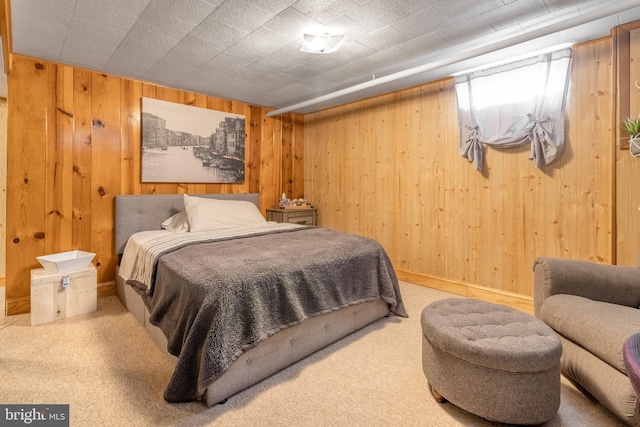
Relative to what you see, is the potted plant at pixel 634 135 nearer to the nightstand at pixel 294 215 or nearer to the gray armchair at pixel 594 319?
the gray armchair at pixel 594 319

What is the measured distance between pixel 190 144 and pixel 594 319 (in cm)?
385

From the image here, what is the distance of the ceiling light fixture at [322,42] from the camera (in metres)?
2.42

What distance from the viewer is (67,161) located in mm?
3051

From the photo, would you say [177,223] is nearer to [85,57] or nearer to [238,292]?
[85,57]

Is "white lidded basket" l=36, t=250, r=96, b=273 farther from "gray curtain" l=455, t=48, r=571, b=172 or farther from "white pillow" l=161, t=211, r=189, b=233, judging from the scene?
"gray curtain" l=455, t=48, r=571, b=172

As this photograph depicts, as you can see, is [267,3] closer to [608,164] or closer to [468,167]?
[468,167]

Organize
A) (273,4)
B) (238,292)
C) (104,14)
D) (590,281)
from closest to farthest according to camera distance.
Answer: (238,292) → (590,281) → (273,4) → (104,14)

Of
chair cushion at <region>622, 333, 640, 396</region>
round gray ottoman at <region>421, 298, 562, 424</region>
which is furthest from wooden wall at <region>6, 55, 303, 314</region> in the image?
chair cushion at <region>622, 333, 640, 396</region>

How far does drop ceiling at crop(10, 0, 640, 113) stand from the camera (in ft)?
6.75

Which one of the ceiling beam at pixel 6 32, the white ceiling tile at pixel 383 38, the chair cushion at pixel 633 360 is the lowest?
the chair cushion at pixel 633 360

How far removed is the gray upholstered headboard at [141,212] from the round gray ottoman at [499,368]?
298 centimetres

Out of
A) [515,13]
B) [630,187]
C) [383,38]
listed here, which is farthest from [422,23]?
[630,187]

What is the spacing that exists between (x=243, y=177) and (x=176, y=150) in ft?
2.98

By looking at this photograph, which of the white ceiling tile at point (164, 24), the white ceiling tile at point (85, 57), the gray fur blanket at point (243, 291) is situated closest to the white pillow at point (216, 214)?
the gray fur blanket at point (243, 291)
